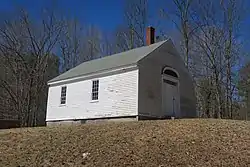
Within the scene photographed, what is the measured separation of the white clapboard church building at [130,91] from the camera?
17219 mm

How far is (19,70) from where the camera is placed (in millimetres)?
32125

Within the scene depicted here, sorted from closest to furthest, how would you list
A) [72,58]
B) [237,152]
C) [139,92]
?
[237,152] < [139,92] < [72,58]

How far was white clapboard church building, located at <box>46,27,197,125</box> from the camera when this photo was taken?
17.2m

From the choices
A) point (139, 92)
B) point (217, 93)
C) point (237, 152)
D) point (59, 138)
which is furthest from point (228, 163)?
point (217, 93)

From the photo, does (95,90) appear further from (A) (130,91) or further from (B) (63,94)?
(B) (63,94)

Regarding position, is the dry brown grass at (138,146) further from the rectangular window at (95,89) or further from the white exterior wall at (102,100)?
the rectangular window at (95,89)

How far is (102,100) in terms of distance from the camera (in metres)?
18.5

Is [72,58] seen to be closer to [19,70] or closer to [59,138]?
[19,70]

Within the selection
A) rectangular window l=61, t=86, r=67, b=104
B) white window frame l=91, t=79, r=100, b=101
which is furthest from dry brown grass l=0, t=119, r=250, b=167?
rectangular window l=61, t=86, r=67, b=104

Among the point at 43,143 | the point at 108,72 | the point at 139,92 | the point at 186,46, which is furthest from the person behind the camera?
the point at 186,46

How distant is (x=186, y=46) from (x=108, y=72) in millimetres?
14315

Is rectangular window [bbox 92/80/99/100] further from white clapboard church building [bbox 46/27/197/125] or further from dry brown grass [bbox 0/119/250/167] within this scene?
dry brown grass [bbox 0/119/250/167]

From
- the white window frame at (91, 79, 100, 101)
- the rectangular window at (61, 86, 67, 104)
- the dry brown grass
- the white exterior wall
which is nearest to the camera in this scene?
the dry brown grass

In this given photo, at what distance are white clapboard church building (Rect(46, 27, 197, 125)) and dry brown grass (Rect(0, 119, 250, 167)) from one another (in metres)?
3.86
